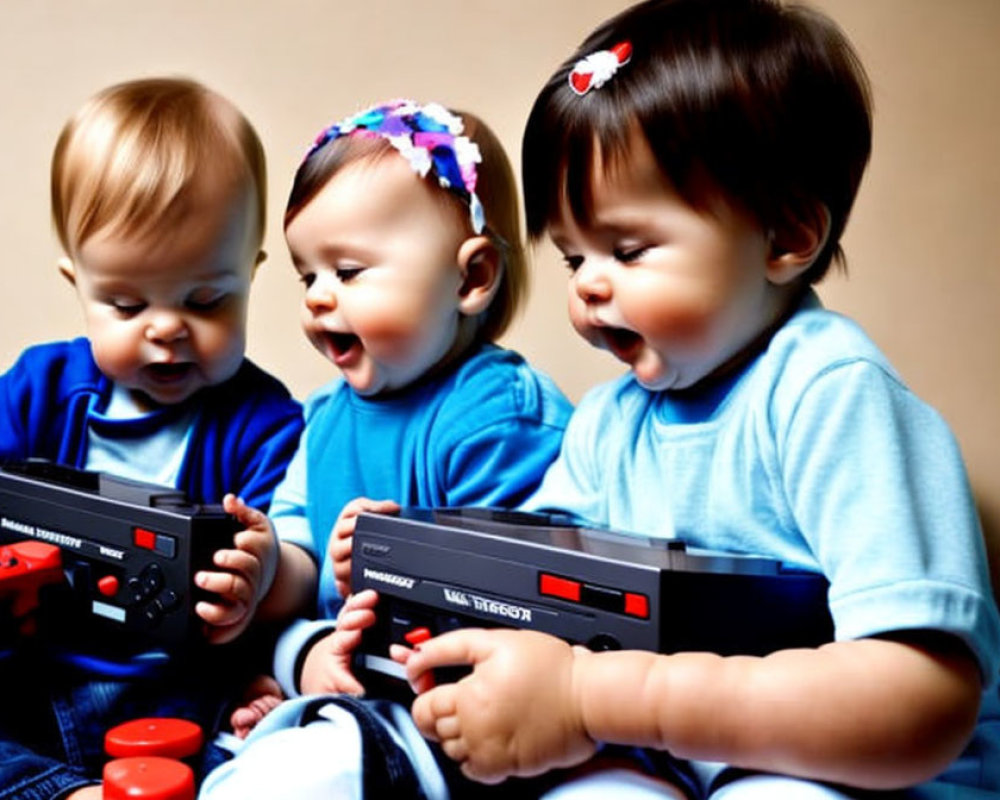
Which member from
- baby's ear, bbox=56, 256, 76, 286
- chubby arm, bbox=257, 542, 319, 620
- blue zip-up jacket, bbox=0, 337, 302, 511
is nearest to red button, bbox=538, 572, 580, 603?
chubby arm, bbox=257, 542, 319, 620

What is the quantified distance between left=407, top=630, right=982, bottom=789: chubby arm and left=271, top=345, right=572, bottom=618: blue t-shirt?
335mm

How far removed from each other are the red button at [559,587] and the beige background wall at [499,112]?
0.59m

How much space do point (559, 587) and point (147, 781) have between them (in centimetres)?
29

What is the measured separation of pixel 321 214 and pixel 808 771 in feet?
A: 1.92

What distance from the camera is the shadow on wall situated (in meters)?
1.06

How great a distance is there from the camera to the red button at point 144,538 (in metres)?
0.84

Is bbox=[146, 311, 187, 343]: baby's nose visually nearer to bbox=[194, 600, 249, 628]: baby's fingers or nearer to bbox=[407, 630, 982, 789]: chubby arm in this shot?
bbox=[194, 600, 249, 628]: baby's fingers

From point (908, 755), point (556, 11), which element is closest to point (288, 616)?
point (908, 755)

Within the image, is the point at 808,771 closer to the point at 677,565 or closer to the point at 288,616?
the point at 677,565

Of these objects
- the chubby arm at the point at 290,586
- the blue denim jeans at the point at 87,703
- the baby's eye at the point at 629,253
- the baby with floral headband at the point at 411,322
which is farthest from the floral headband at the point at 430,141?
the blue denim jeans at the point at 87,703

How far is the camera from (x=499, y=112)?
48.7 inches

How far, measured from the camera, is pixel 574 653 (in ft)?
2.03

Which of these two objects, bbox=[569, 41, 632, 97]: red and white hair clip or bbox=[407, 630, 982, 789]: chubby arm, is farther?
bbox=[569, 41, 632, 97]: red and white hair clip

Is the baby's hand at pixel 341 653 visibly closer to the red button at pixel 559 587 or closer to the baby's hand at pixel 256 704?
the baby's hand at pixel 256 704
